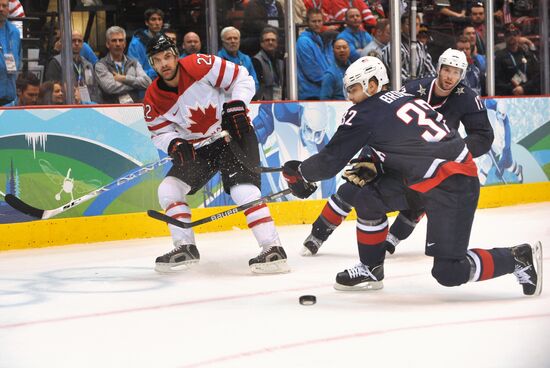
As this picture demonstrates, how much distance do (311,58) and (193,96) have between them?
241 centimetres

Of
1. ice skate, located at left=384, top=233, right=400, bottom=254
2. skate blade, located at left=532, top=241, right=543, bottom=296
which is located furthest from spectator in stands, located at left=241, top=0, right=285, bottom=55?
skate blade, located at left=532, top=241, right=543, bottom=296

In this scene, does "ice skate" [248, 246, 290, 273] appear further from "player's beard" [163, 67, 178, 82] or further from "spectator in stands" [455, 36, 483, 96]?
"spectator in stands" [455, 36, 483, 96]

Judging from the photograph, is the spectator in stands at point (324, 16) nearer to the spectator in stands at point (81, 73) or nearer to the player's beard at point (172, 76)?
the spectator in stands at point (81, 73)

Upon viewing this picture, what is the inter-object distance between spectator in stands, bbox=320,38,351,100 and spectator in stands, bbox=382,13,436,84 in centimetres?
35

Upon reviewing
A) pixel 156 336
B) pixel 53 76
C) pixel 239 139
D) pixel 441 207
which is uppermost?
pixel 53 76

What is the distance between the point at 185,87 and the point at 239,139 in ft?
1.17

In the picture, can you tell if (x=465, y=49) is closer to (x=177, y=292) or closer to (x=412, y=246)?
(x=412, y=246)

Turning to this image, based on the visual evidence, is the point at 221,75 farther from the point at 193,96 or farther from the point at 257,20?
the point at 257,20

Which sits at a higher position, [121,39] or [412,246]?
[121,39]

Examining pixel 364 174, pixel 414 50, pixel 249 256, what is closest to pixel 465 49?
pixel 414 50

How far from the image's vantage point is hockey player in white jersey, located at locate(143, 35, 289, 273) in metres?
4.46

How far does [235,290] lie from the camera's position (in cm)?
404

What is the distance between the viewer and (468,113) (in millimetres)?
4758

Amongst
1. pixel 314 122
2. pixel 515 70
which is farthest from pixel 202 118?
pixel 515 70
